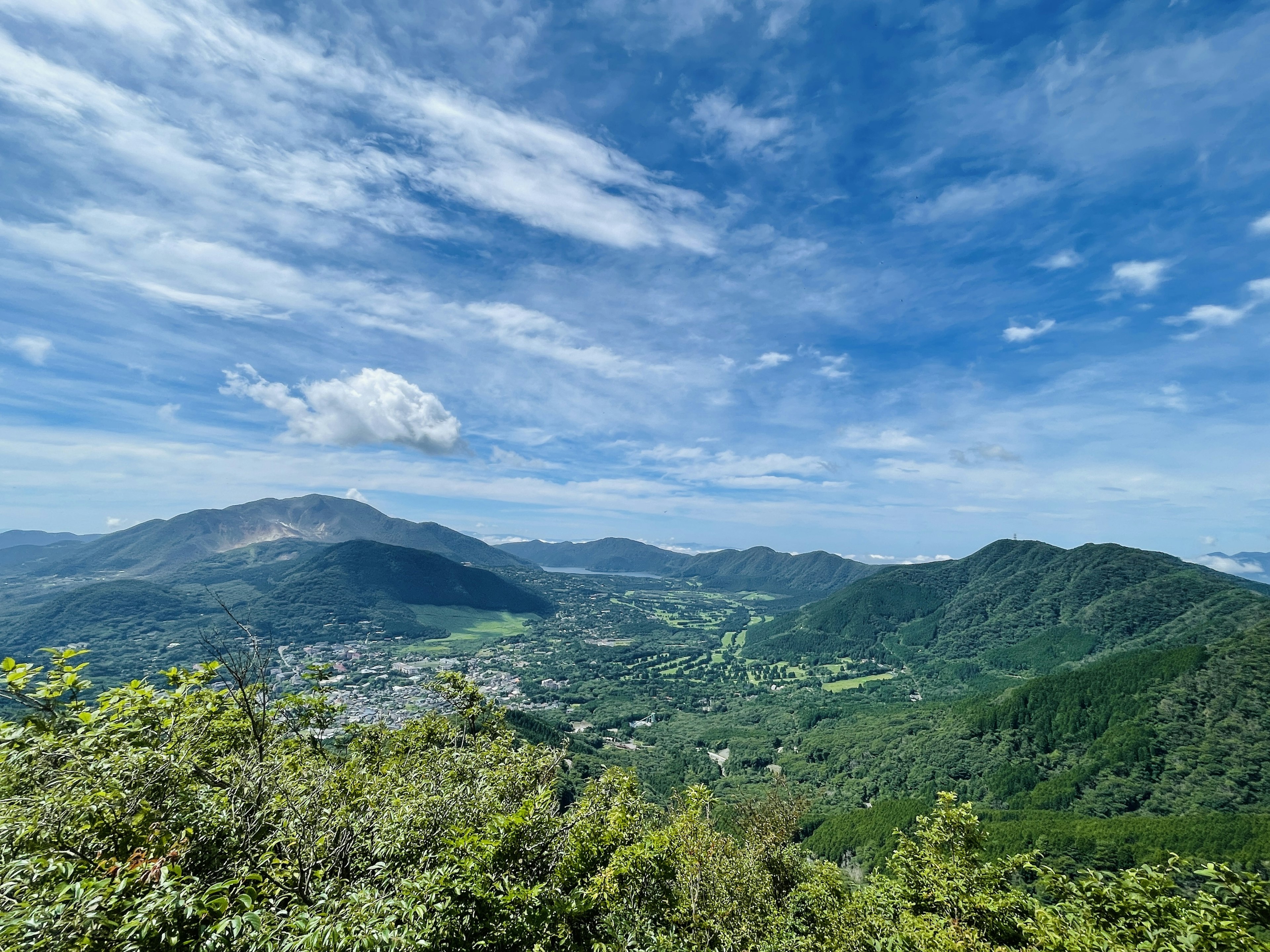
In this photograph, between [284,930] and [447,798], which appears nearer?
[284,930]

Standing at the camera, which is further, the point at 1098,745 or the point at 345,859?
the point at 1098,745

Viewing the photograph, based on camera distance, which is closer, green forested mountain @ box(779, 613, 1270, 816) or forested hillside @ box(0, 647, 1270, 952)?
forested hillside @ box(0, 647, 1270, 952)

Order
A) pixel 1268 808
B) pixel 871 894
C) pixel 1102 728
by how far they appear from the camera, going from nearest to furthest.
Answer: pixel 871 894, pixel 1268 808, pixel 1102 728

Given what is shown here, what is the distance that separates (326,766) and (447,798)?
3701mm

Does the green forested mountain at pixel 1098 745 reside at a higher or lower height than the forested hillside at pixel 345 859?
lower

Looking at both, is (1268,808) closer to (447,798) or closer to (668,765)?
(668,765)

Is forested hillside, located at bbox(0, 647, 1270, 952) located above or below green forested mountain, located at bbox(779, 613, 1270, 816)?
above

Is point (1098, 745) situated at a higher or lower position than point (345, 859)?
lower

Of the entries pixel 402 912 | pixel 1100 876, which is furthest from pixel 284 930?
pixel 1100 876

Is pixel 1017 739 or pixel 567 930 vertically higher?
pixel 567 930

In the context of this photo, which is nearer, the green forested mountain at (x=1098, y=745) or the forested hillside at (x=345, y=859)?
the forested hillside at (x=345, y=859)

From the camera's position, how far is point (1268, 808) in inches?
3356

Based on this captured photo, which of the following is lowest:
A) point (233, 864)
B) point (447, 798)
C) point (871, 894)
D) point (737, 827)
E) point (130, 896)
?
point (737, 827)

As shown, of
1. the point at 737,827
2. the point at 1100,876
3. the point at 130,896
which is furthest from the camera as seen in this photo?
the point at 737,827
